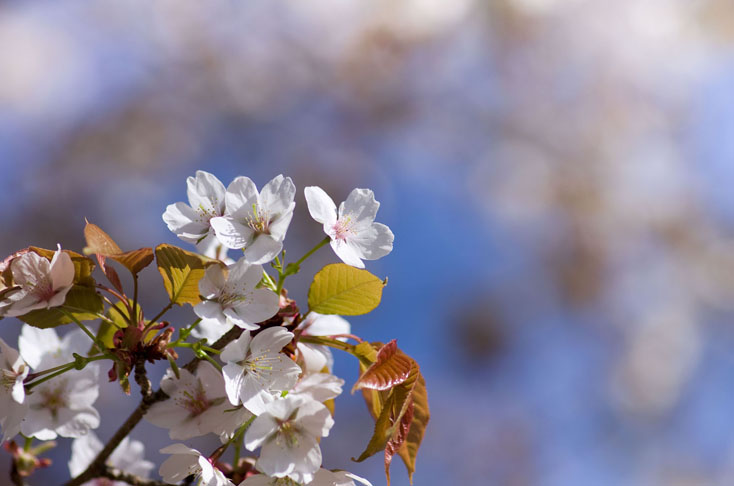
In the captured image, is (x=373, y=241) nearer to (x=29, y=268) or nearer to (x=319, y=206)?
(x=319, y=206)

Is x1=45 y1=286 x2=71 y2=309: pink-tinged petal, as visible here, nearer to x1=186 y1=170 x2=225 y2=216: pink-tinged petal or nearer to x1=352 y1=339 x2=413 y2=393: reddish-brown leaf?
x1=186 y1=170 x2=225 y2=216: pink-tinged petal

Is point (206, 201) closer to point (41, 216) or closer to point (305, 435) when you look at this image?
point (305, 435)

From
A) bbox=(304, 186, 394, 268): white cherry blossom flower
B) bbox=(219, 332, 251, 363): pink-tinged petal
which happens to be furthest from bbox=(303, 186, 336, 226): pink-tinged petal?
bbox=(219, 332, 251, 363): pink-tinged petal

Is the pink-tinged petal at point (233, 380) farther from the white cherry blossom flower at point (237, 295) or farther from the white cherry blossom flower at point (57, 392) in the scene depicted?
the white cherry blossom flower at point (57, 392)

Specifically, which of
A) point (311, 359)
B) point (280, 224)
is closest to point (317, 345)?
point (311, 359)

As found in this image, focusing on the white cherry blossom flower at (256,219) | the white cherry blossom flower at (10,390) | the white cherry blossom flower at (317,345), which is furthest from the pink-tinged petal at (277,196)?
the white cherry blossom flower at (10,390)

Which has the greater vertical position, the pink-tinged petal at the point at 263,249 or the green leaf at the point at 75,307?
the pink-tinged petal at the point at 263,249
